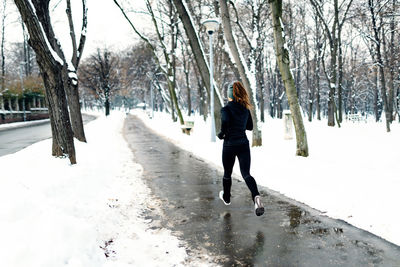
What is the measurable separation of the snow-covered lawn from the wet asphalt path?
38cm

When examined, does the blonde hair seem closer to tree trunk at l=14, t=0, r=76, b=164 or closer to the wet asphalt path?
the wet asphalt path

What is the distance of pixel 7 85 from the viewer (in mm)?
31188


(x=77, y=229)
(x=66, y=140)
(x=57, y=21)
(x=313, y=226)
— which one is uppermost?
(x=57, y=21)

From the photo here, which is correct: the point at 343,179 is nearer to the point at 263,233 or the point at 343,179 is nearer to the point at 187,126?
the point at 263,233

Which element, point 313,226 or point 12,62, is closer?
point 313,226

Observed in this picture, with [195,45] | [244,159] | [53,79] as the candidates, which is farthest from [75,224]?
[195,45]

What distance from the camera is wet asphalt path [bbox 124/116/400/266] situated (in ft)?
10.1

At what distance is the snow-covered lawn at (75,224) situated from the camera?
105 inches

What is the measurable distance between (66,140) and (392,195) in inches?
277

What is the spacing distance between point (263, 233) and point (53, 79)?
19.6 feet

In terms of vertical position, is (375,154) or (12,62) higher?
(12,62)

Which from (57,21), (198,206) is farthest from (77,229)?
(57,21)

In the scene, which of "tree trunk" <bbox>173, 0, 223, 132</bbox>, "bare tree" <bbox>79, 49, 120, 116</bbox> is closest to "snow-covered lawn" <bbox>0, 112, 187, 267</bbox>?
"tree trunk" <bbox>173, 0, 223, 132</bbox>

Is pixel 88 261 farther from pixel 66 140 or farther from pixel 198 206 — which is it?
pixel 66 140
